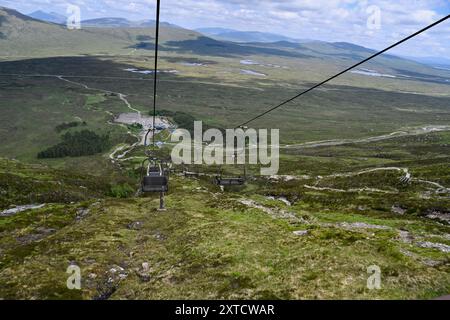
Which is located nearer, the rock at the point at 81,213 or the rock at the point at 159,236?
the rock at the point at 159,236

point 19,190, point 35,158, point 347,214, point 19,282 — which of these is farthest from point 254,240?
point 35,158

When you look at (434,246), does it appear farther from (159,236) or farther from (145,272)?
(159,236)

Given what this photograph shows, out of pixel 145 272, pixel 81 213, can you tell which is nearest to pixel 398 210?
pixel 145 272

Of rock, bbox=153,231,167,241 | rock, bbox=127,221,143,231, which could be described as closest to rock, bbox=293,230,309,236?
rock, bbox=153,231,167,241

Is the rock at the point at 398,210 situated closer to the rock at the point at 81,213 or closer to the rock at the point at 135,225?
the rock at the point at 135,225

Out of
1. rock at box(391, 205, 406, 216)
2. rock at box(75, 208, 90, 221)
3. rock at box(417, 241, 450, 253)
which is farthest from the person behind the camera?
rock at box(391, 205, 406, 216)

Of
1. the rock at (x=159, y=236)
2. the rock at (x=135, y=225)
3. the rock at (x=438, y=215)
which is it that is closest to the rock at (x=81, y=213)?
the rock at (x=135, y=225)

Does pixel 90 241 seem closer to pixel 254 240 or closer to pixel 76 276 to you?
pixel 76 276

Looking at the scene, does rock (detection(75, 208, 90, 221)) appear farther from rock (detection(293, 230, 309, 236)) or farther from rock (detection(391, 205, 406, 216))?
rock (detection(391, 205, 406, 216))

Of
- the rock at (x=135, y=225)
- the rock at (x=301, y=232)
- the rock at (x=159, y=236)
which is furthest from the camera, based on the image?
the rock at (x=135, y=225)

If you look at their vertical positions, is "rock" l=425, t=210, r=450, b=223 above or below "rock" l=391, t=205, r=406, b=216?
above

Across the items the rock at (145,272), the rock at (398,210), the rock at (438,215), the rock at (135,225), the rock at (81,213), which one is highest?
the rock at (438,215)
